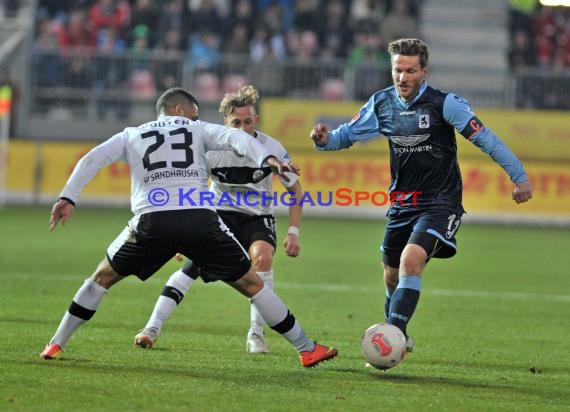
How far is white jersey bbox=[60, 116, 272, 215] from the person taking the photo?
25.8 ft

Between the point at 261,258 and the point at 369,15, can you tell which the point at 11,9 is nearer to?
the point at 369,15

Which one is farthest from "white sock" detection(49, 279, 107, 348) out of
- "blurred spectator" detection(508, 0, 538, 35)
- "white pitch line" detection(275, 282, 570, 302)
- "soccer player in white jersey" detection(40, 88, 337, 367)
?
"blurred spectator" detection(508, 0, 538, 35)

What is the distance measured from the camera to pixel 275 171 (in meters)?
7.62

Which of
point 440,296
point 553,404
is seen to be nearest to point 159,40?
point 440,296

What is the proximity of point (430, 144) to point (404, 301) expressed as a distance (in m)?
1.24

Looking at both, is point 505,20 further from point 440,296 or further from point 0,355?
point 0,355

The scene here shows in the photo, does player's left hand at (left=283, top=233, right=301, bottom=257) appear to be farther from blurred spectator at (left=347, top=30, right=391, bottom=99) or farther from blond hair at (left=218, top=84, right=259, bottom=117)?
blurred spectator at (left=347, top=30, right=391, bottom=99)

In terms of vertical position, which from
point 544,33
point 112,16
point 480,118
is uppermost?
point 112,16

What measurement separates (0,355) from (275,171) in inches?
94.2

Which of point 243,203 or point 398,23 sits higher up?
point 398,23

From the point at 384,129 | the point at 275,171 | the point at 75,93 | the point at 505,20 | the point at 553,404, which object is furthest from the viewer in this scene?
the point at 505,20

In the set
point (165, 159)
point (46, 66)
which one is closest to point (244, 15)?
point (46, 66)

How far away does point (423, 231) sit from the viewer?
8328 mm

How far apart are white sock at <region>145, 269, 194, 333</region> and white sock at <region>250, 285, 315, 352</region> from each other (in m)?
1.39
